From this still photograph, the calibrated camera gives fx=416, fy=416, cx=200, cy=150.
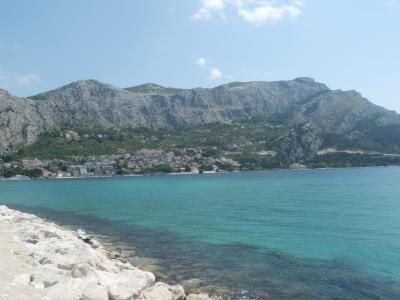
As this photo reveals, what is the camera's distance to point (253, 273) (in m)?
26.5

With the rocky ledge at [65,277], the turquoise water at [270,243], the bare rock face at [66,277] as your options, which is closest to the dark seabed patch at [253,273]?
the turquoise water at [270,243]

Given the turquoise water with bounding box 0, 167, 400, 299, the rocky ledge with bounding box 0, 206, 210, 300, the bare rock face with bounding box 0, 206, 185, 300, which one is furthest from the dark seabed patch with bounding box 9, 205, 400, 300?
the bare rock face with bounding box 0, 206, 185, 300

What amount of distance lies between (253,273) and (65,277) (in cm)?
1326

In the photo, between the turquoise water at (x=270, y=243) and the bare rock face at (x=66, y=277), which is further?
the turquoise water at (x=270, y=243)

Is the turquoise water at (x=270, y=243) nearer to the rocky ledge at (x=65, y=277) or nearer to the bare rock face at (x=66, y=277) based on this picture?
the rocky ledge at (x=65, y=277)

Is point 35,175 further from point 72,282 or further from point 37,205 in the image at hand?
point 72,282

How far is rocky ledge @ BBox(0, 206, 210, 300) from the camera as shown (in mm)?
15180

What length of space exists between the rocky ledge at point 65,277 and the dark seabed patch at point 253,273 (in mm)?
4084

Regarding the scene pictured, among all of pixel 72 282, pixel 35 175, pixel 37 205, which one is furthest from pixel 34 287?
pixel 35 175

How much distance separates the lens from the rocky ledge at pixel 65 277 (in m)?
15.2

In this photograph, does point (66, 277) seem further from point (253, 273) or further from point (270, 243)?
point (270, 243)

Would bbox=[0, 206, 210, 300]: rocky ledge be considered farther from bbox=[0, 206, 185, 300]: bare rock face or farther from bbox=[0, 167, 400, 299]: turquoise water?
bbox=[0, 167, 400, 299]: turquoise water

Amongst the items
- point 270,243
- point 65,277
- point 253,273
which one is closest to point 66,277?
point 65,277

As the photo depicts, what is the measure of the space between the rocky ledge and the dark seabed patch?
4.08 meters
